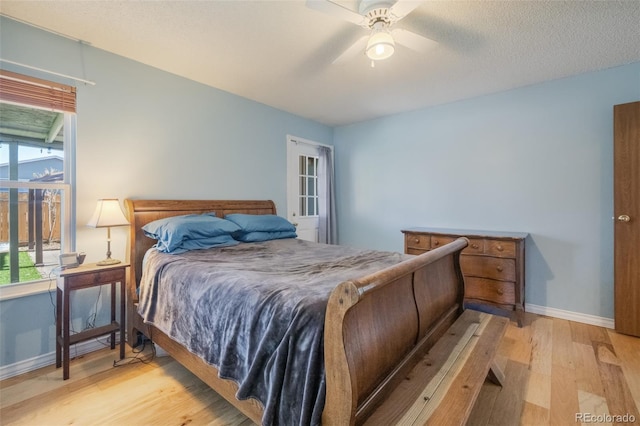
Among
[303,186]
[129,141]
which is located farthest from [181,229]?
[303,186]

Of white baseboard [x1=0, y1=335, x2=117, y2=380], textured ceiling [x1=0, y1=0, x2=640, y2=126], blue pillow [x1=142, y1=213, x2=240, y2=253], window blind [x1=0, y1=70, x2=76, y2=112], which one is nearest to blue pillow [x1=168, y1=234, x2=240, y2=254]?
blue pillow [x1=142, y1=213, x2=240, y2=253]

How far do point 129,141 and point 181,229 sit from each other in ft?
3.27

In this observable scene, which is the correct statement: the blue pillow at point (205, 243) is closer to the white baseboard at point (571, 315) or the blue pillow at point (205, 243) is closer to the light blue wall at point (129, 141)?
the light blue wall at point (129, 141)

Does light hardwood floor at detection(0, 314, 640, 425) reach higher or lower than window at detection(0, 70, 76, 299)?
lower

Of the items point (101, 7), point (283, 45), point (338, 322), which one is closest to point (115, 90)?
point (101, 7)

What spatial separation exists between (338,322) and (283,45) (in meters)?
2.20

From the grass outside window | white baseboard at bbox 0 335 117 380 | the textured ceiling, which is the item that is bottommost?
white baseboard at bbox 0 335 117 380

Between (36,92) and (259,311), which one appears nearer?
(259,311)

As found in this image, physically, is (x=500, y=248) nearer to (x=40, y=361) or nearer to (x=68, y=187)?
(x=68, y=187)

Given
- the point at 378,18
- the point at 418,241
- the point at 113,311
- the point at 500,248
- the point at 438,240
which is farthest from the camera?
the point at 418,241

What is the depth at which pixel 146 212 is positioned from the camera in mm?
2564

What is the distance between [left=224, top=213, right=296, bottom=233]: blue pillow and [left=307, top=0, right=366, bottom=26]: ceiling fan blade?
6.38ft

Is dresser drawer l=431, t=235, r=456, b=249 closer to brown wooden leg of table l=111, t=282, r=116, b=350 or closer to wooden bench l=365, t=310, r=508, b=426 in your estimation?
wooden bench l=365, t=310, r=508, b=426

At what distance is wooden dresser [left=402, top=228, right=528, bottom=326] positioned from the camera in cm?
266
